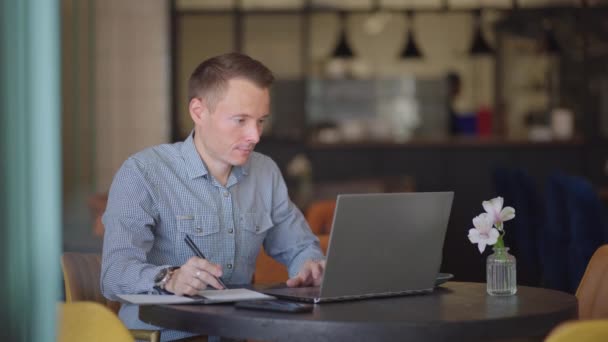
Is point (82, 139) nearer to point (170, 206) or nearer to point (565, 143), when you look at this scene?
point (565, 143)

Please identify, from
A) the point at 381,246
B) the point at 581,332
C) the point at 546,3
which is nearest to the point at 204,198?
the point at 381,246

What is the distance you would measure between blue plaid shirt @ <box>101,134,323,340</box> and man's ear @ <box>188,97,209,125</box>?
0.26 ft

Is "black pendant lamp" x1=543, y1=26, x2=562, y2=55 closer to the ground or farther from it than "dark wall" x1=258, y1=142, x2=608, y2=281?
farther from it

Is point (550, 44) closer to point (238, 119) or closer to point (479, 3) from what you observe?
point (479, 3)

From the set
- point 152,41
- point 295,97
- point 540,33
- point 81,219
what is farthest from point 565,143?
point 81,219

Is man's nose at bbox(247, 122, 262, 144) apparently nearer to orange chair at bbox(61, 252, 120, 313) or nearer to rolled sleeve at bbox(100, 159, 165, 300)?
rolled sleeve at bbox(100, 159, 165, 300)

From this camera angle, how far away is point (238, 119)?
252cm

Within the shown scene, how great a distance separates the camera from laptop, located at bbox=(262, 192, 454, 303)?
83.7 inches

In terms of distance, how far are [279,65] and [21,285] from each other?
9.03 metres

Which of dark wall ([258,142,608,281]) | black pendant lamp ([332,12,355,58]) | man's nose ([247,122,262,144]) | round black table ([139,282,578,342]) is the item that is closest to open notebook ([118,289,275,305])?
round black table ([139,282,578,342])

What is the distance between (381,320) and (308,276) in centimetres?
53

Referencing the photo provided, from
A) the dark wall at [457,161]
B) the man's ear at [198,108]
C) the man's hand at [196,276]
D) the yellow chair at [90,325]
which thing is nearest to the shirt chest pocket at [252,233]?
the man's ear at [198,108]

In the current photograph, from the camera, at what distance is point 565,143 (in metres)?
9.52

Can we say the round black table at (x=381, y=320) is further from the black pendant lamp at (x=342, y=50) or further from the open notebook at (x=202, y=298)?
the black pendant lamp at (x=342, y=50)
